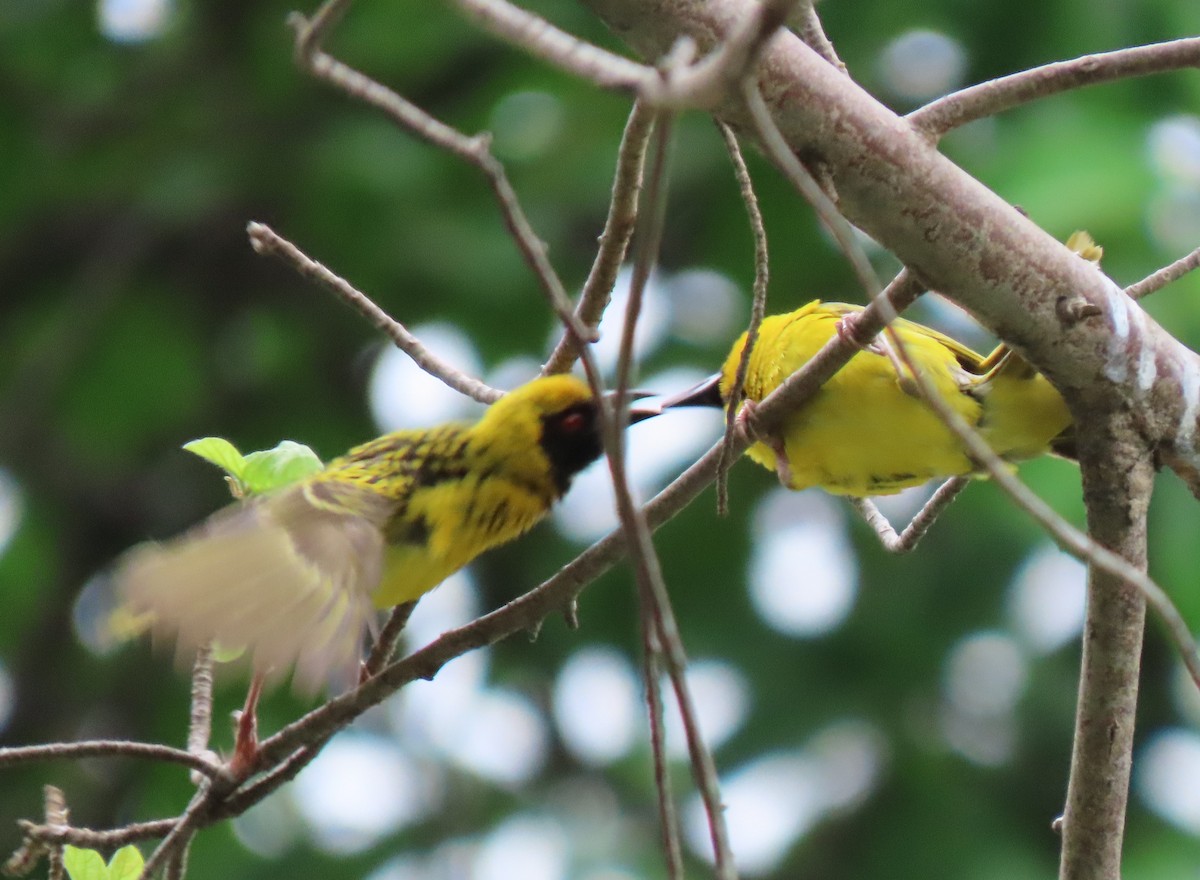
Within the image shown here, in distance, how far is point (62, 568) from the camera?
747 centimetres

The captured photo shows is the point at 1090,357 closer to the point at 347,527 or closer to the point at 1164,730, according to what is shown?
the point at 347,527

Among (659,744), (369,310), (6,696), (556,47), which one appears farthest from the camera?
(6,696)

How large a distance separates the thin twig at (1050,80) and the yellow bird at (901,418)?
82 cm

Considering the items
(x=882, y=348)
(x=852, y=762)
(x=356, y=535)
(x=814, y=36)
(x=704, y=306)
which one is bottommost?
(x=356, y=535)

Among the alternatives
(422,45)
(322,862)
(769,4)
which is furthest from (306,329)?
(769,4)

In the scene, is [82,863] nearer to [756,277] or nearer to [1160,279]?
[756,277]

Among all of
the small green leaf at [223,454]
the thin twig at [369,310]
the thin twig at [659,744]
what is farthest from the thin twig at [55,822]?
the thin twig at [659,744]

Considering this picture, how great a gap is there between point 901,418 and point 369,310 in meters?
1.09

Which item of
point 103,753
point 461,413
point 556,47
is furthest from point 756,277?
point 461,413

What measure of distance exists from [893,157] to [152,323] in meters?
5.63

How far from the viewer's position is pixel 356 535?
8.68 feet

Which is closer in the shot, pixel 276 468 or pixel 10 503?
pixel 276 468

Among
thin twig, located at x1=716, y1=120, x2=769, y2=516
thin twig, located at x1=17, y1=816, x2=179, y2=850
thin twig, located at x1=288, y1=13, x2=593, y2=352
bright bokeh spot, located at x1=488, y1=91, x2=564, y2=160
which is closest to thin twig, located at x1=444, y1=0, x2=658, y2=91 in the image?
thin twig, located at x1=288, y1=13, x2=593, y2=352

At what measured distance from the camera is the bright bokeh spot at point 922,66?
19.5 feet
